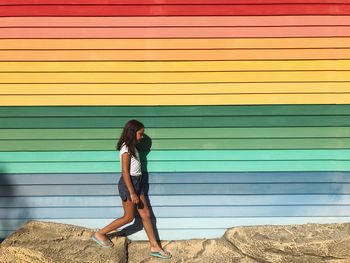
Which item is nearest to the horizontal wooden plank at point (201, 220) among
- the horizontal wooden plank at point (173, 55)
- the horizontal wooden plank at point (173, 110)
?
the horizontal wooden plank at point (173, 110)

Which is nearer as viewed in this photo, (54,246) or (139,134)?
(54,246)

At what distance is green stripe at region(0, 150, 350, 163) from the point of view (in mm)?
5734

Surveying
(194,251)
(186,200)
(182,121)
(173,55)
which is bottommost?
(194,251)

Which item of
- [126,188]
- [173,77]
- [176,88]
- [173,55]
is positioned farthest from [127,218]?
[173,55]

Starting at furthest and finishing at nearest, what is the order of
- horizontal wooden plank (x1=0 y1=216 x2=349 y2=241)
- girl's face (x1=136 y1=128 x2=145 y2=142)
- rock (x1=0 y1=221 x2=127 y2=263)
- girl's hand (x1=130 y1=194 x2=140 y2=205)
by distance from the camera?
horizontal wooden plank (x1=0 y1=216 x2=349 y2=241) < girl's face (x1=136 y1=128 x2=145 y2=142) < girl's hand (x1=130 y1=194 x2=140 y2=205) < rock (x1=0 y1=221 x2=127 y2=263)

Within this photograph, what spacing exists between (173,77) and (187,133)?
689mm

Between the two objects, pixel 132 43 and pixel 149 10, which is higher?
pixel 149 10

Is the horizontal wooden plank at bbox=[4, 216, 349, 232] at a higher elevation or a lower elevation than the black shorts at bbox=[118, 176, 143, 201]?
lower

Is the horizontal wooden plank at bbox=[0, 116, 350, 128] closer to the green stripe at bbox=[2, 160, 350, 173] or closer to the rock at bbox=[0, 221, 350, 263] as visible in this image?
the green stripe at bbox=[2, 160, 350, 173]

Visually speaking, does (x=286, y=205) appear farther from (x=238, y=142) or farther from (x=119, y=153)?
(x=119, y=153)

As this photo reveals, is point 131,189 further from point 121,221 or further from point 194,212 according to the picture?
point 194,212

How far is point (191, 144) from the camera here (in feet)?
18.9

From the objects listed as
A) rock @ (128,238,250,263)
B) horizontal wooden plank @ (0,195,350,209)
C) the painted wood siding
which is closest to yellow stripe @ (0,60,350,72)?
the painted wood siding

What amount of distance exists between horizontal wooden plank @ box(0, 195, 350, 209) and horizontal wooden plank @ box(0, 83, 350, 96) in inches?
49.7
